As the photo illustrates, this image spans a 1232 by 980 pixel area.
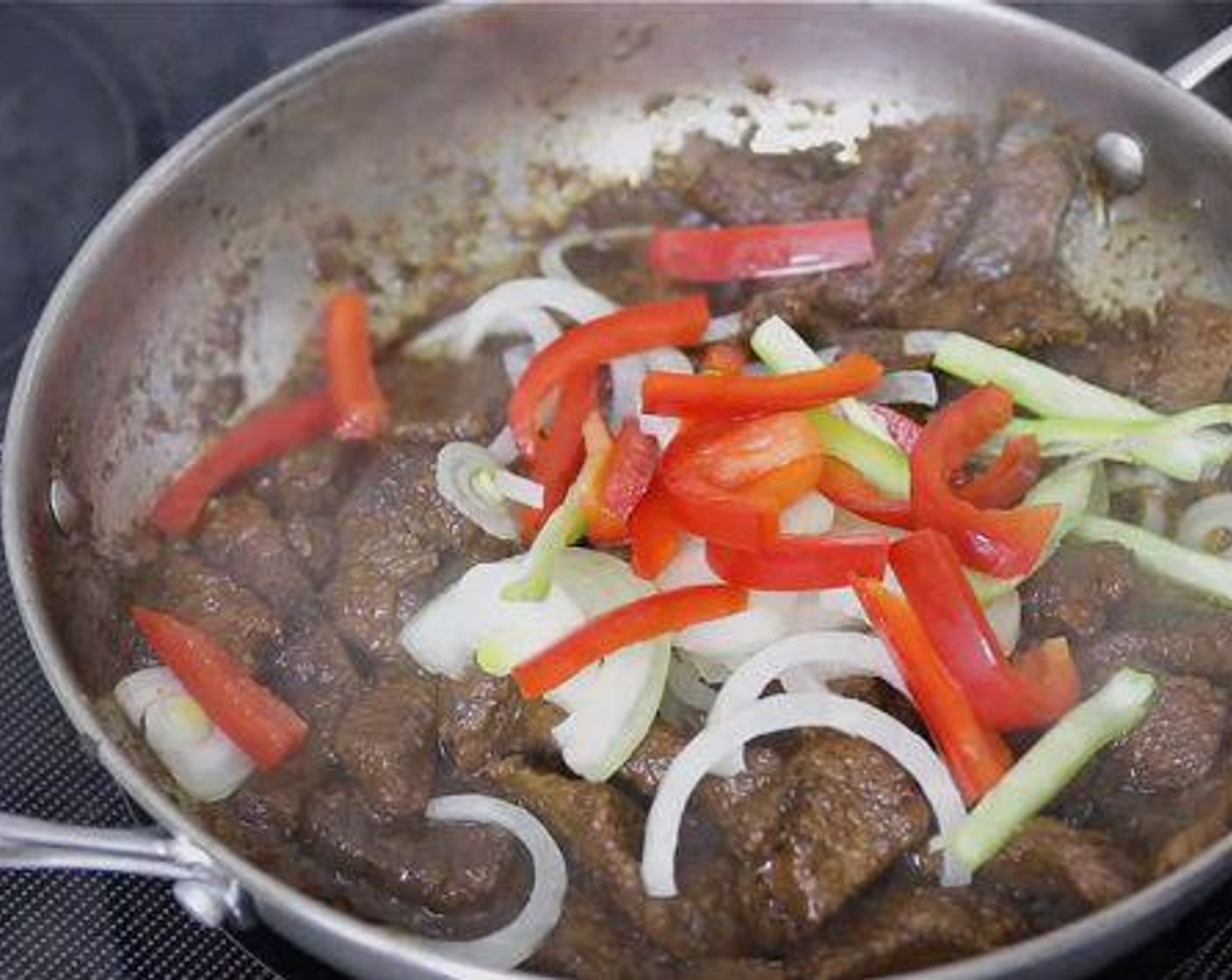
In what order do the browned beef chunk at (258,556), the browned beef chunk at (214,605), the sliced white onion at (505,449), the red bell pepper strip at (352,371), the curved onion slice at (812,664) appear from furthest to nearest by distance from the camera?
1. the red bell pepper strip at (352,371)
2. the sliced white onion at (505,449)
3. the browned beef chunk at (258,556)
4. the browned beef chunk at (214,605)
5. the curved onion slice at (812,664)

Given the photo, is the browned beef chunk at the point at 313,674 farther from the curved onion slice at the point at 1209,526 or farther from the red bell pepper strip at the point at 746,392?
the curved onion slice at the point at 1209,526

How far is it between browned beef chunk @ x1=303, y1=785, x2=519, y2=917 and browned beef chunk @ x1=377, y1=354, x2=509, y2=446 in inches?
25.9

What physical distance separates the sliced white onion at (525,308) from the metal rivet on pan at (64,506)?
684 mm

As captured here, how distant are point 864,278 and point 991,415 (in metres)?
0.44

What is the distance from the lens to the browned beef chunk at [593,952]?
2.10 m

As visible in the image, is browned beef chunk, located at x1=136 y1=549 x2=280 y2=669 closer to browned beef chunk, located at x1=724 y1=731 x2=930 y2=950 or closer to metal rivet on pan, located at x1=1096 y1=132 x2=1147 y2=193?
browned beef chunk, located at x1=724 y1=731 x2=930 y2=950

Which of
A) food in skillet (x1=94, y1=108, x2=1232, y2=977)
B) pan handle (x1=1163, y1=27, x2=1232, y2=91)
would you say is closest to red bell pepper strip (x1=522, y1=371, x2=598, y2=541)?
food in skillet (x1=94, y1=108, x2=1232, y2=977)

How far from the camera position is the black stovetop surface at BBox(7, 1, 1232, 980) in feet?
7.69

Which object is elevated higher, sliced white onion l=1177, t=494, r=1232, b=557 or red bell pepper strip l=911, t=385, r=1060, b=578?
red bell pepper strip l=911, t=385, r=1060, b=578

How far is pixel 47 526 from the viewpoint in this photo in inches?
96.0

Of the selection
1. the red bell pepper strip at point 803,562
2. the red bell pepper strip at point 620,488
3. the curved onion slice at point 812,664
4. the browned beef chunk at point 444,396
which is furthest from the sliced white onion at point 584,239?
the curved onion slice at point 812,664

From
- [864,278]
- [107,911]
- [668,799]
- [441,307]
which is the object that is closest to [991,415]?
[864,278]

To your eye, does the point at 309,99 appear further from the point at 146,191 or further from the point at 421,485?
the point at 421,485

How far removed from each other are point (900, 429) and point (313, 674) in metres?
0.88
